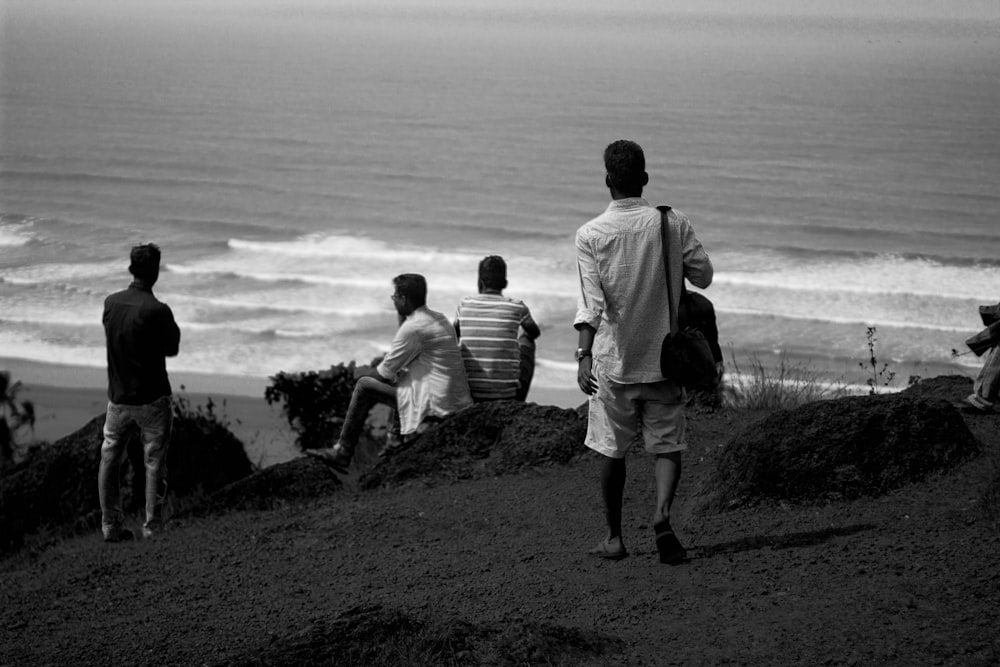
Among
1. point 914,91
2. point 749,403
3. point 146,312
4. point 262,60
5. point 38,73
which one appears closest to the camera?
point 146,312

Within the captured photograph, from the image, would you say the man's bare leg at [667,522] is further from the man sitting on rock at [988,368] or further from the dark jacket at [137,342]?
the dark jacket at [137,342]

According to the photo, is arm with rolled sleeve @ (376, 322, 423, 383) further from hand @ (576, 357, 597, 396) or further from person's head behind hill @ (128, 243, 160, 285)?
hand @ (576, 357, 597, 396)

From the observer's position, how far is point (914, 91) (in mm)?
63312

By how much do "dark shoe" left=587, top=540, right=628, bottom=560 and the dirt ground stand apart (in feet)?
0.20

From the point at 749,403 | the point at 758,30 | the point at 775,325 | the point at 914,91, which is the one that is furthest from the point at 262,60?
the point at 749,403

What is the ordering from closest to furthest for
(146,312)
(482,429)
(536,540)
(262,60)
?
(536,540), (146,312), (482,429), (262,60)

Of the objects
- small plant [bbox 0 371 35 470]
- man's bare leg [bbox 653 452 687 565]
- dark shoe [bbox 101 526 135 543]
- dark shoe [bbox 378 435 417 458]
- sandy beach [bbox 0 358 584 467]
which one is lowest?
sandy beach [bbox 0 358 584 467]

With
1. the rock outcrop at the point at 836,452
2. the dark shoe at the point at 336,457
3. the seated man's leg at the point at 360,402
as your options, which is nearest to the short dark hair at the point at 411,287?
the seated man's leg at the point at 360,402

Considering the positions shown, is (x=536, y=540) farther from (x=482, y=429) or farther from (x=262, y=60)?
(x=262, y=60)

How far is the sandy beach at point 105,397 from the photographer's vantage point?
1419cm

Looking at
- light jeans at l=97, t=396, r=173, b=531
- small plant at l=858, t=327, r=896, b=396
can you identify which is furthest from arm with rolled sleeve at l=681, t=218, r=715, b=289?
light jeans at l=97, t=396, r=173, b=531

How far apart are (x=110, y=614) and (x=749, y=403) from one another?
4.55m

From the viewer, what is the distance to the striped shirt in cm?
774

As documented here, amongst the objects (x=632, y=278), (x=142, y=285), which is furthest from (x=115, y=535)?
(x=632, y=278)
